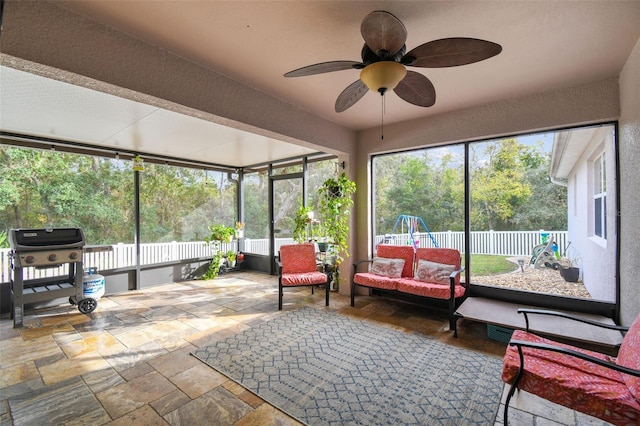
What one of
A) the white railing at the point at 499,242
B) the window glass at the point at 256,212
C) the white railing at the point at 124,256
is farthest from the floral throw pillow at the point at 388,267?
the white railing at the point at 124,256

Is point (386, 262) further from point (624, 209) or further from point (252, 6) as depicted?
point (252, 6)

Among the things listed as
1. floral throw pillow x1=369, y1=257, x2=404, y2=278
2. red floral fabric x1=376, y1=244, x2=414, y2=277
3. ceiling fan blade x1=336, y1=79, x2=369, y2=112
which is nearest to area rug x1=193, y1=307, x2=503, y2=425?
floral throw pillow x1=369, y1=257, x2=404, y2=278

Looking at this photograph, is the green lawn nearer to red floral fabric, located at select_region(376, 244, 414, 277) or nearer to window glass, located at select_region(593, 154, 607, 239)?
red floral fabric, located at select_region(376, 244, 414, 277)

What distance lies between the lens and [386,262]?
4.07 meters

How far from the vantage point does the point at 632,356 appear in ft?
5.44

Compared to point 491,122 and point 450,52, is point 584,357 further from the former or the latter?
point 491,122

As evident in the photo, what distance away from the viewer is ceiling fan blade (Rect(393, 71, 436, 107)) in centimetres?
206

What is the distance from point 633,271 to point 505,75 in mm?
2069

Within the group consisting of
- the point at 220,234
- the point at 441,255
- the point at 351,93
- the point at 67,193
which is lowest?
the point at 441,255

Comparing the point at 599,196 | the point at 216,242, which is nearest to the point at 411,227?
the point at 599,196

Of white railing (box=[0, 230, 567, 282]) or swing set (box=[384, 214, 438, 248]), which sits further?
swing set (box=[384, 214, 438, 248])

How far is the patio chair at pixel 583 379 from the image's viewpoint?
1.45 meters

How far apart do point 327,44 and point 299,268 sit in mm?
3049

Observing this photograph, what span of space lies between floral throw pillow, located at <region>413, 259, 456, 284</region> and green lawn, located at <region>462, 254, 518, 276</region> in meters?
0.47
